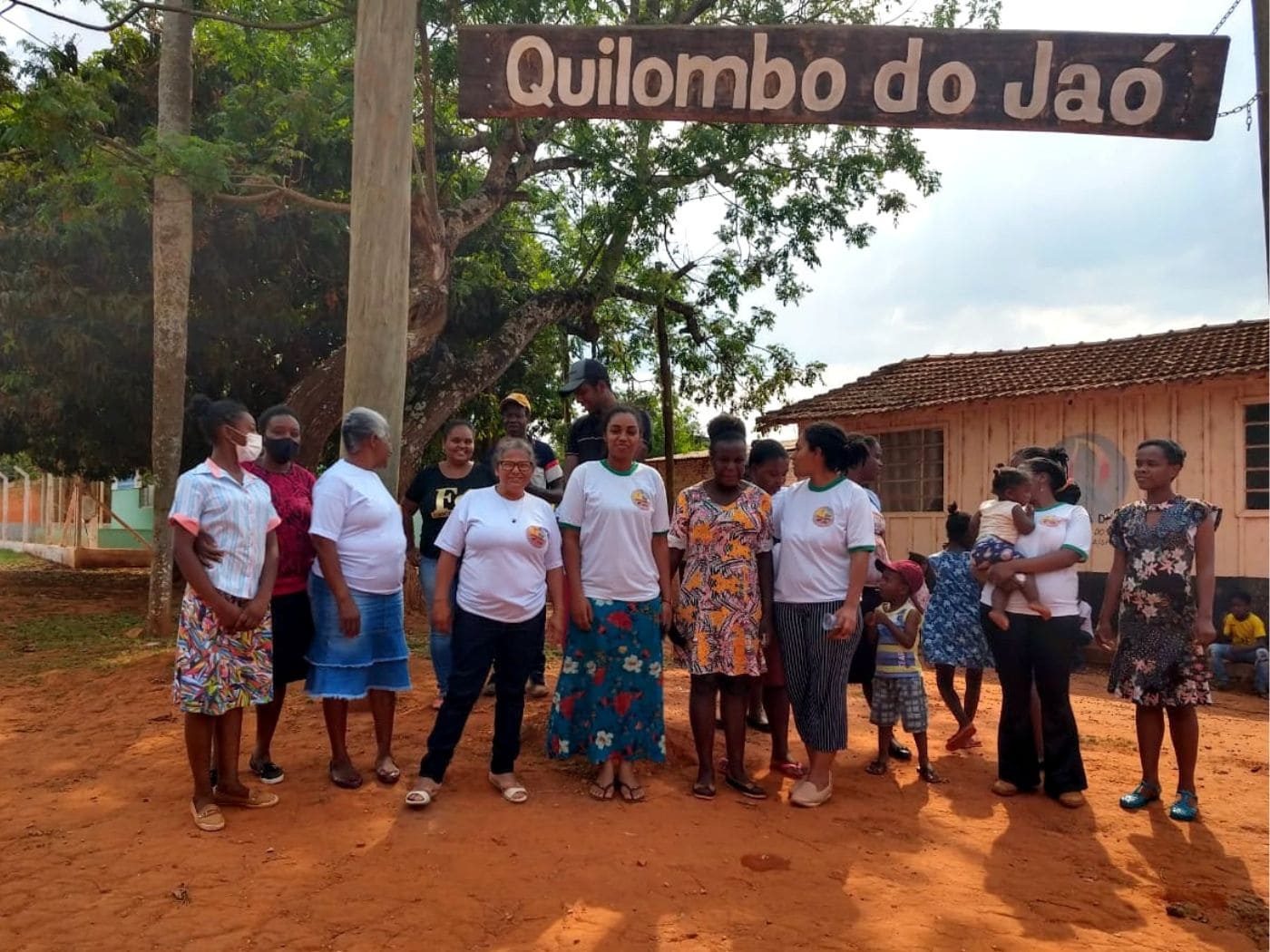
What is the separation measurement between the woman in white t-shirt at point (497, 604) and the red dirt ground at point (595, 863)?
24 centimetres

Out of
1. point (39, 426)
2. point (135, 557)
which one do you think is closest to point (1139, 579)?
point (39, 426)

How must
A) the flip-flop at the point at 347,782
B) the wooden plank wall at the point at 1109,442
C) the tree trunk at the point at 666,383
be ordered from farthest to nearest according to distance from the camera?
the tree trunk at the point at 666,383
the wooden plank wall at the point at 1109,442
the flip-flop at the point at 347,782

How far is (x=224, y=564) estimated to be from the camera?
3896 mm

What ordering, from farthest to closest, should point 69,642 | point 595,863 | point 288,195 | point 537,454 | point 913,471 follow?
point 913,471, point 69,642, point 288,195, point 537,454, point 595,863

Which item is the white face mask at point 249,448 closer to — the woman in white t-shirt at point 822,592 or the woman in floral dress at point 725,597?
the woman in floral dress at point 725,597

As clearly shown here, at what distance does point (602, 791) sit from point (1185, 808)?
8.88 feet

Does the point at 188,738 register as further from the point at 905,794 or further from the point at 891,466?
the point at 891,466

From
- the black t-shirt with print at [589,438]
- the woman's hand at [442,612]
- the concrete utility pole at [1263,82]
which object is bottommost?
the woman's hand at [442,612]

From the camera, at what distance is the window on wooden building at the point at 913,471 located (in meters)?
14.2

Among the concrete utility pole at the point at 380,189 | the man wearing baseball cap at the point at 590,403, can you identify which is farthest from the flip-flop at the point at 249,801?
the man wearing baseball cap at the point at 590,403

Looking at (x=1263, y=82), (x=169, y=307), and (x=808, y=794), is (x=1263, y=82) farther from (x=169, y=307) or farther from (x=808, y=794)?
(x=169, y=307)

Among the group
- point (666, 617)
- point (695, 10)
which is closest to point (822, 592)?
point (666, 617)

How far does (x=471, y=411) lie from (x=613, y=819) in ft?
34.4

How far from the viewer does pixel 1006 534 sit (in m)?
4.86
